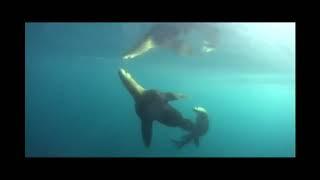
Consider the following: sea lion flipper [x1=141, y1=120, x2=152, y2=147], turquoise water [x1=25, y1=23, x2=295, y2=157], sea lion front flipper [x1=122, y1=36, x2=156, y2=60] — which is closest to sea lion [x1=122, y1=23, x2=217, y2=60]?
sea lion front flipper [x1=122, y1=36, x2=156, y2=60]

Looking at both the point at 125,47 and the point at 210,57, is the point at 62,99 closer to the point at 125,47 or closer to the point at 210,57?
the point at 125,47

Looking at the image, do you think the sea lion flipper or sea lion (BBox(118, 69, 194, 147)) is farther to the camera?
the sea lion flipper

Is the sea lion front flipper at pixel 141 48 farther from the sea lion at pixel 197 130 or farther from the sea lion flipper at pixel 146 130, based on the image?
the sea lion at pixel 197 130

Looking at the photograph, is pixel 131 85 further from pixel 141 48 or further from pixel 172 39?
pixel 172 39

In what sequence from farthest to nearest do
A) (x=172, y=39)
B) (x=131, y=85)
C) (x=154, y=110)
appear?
1. (x=131, y=85)
2. (x=172, y=39)
3. (x=154, y=110)

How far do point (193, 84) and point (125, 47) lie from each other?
2456mm

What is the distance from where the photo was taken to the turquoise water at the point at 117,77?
20.7ft

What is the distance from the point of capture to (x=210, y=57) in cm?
723

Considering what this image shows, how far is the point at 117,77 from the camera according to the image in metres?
7.75

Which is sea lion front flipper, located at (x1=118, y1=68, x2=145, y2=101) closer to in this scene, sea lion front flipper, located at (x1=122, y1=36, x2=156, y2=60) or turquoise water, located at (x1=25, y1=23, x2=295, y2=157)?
turquoise water, located at (x1=25, y1=23, x2=295, y2=157)

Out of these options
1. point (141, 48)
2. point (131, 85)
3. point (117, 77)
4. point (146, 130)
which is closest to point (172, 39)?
point (141, 48)

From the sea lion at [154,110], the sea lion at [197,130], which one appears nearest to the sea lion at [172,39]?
the sea lion at [154,110]

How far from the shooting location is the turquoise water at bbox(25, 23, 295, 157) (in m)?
6.32
